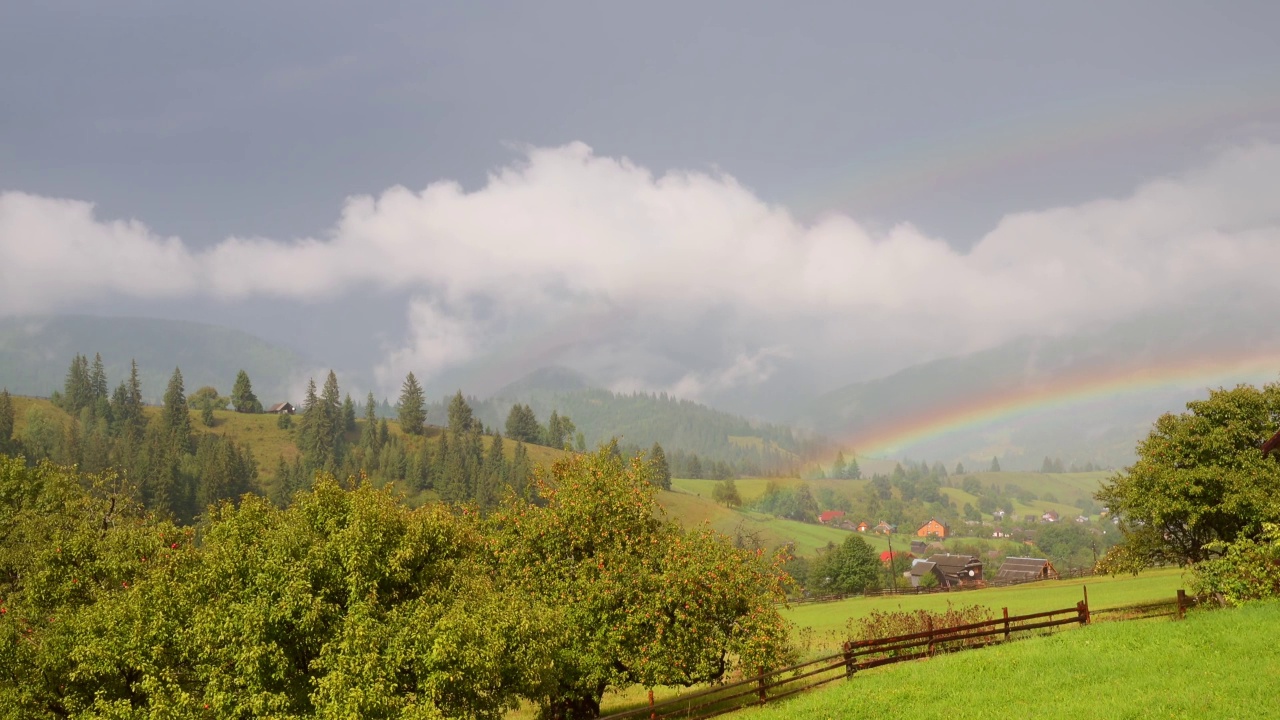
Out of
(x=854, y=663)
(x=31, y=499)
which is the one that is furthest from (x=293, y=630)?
(x=31, y=499)

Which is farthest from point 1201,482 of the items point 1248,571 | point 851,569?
point 851,569

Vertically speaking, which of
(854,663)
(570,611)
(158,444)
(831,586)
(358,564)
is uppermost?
(158,444)

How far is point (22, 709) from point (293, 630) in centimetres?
1094

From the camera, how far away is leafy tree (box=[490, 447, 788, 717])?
30.4 meters

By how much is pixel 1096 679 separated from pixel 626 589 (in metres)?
16.6

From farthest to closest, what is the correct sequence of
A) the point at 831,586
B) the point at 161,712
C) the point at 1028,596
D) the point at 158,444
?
the point at 158,444, the point at 831,586, the point at 1028,596, the point at 161,712

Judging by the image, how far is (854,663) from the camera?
102 ft

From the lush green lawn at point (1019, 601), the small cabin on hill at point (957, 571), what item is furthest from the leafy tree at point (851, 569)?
the small cabin on hill at point (957, 571)

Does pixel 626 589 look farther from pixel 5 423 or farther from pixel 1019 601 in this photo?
pixel 5 423

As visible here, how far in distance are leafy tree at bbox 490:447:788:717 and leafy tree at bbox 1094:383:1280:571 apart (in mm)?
27914

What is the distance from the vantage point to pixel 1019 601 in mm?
76125

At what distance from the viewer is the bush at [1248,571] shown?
32.4m

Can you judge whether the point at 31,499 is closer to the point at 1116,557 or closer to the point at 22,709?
the point at 22,709

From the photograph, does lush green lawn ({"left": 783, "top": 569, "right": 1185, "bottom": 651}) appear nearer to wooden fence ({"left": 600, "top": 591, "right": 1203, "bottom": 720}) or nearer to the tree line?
wooden fence ({"left": 600, "top": 591, "right": 1203, "bottom": 720})
